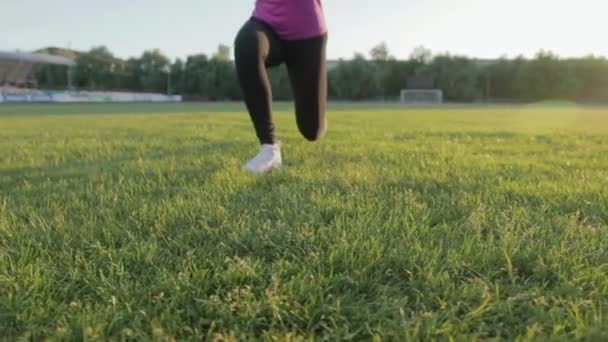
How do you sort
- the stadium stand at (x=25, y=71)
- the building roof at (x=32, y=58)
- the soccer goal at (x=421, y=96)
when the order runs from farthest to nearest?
1. the building roof at (x=32, y=58)
2. the stadium stand at (x=25, y=71)
3. the soccer goal at (x=421, y=96)

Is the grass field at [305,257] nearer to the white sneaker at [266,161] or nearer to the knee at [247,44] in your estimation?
the white sneaker at [266,161]

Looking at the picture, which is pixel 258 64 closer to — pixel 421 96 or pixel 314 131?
pixel 314 131

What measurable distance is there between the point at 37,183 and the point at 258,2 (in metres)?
1.83

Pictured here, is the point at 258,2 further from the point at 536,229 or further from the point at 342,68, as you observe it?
the point at 342,68

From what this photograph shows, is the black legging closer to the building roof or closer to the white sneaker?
the white sneaker

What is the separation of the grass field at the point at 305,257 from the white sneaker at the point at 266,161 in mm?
259

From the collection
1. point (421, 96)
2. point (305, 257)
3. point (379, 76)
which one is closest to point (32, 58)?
point (379, 76)

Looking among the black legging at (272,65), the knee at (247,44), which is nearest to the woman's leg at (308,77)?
the black legging at (272,65)

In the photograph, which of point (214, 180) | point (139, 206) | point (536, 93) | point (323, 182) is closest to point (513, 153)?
point (323, 182)

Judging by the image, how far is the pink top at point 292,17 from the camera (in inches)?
129

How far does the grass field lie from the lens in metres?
1.23

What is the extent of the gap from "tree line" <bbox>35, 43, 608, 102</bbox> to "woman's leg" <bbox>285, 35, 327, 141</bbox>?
189ft

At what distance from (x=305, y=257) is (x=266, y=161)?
1.89 m

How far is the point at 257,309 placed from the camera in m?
1.26
